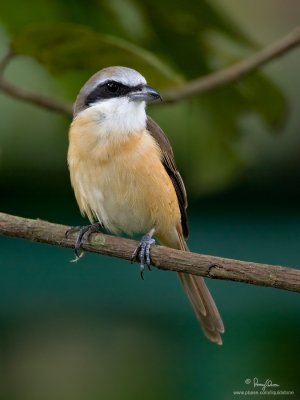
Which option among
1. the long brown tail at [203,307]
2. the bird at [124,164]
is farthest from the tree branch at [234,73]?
the long brown tail at [203,307]

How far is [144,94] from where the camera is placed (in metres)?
3.85

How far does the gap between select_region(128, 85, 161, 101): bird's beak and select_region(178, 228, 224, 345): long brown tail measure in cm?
→ 73

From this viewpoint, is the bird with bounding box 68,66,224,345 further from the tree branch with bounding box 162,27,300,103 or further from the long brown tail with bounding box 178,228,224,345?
the tree branch with bounding box 162,27,300,103

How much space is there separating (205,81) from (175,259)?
2.58ft

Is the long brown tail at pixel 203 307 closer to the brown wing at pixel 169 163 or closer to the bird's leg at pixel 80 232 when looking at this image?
the brown wing at pixel 169 163

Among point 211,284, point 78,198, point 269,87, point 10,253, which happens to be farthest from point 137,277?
point 269,87

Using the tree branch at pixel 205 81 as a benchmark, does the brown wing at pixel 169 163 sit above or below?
above

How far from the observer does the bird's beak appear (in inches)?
148

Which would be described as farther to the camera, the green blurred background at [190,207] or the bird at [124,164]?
the bird at [124,164]

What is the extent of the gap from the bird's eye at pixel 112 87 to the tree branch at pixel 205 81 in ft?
1.31

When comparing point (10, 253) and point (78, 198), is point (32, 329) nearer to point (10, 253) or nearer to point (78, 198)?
point (10, 253)

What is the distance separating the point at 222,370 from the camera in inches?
182

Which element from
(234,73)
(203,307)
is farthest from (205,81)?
(203,307)

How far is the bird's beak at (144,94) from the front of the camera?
12.4 ft
